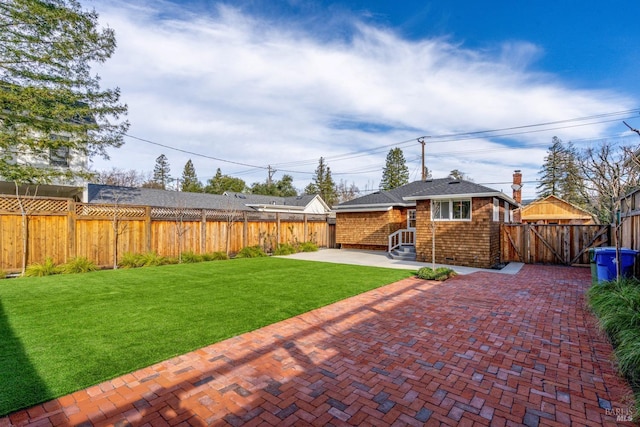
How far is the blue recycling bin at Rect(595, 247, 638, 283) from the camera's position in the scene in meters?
→ 6.60

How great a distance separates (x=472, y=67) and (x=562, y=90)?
5448 millimetres

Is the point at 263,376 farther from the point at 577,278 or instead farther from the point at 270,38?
the point at 270,38

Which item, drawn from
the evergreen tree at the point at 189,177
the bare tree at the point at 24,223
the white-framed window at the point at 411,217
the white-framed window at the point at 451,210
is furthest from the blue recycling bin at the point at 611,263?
the evergreen tree at the point at 189,177

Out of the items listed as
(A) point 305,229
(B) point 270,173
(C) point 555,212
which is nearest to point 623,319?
(A) point 305,229

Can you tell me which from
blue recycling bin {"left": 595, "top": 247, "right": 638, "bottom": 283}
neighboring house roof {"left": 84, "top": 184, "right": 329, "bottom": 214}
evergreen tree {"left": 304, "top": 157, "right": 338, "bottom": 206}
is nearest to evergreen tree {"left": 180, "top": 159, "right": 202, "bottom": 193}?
evergreen tree {"left": 304, "top": 157, "right": 338, "bottom": 206}

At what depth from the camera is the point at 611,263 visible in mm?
6789

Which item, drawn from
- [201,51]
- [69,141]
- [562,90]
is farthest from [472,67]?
[69,141]

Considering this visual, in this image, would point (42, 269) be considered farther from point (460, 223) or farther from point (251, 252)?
point (460, 223)

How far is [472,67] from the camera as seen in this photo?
12531mm

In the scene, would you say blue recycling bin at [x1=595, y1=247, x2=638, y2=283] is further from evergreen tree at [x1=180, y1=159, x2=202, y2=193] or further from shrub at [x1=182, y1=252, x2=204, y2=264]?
evergreen tree at [x1=180, y1=159, x2=202, y2=193]

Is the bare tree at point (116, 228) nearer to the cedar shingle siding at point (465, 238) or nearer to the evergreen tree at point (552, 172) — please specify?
the cedar shingle siding at point (465, 238)

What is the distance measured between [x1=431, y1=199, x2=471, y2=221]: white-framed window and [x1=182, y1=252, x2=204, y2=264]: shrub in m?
9.98

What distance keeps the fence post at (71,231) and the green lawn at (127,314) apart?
1.29 m

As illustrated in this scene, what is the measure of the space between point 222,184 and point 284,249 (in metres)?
29.6
